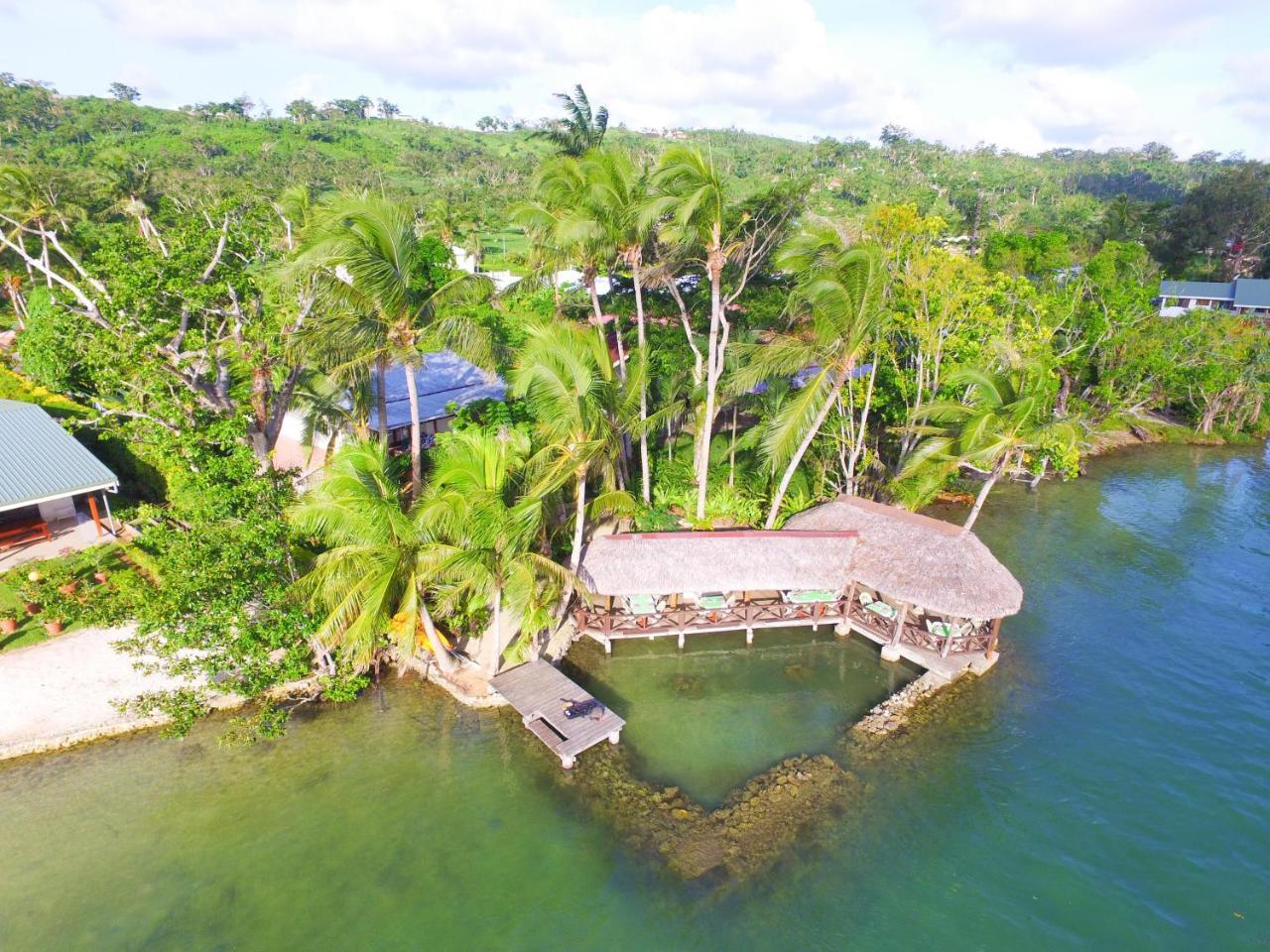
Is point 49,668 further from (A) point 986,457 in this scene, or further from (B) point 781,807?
(A) point 986,457

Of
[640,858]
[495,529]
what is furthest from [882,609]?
[495,529]

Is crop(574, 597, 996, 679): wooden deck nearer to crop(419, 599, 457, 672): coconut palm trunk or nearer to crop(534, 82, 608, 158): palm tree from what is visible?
crop(419, 599, 457, 672): coconut palm trunk

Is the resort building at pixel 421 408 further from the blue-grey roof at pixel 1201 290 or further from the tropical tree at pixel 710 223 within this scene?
the blue-grey roof at pixel 1201 290

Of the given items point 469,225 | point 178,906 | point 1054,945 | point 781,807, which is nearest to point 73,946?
point 178,906

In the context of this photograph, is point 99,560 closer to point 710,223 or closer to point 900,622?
point 710,223

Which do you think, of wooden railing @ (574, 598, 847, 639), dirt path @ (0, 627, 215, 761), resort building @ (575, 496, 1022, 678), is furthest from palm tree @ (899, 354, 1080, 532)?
dirt path @ (0, 627, 215, 761)

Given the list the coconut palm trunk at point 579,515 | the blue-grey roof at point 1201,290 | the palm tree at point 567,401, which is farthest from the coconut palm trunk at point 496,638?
the blue-grey roof at point 1201,290
